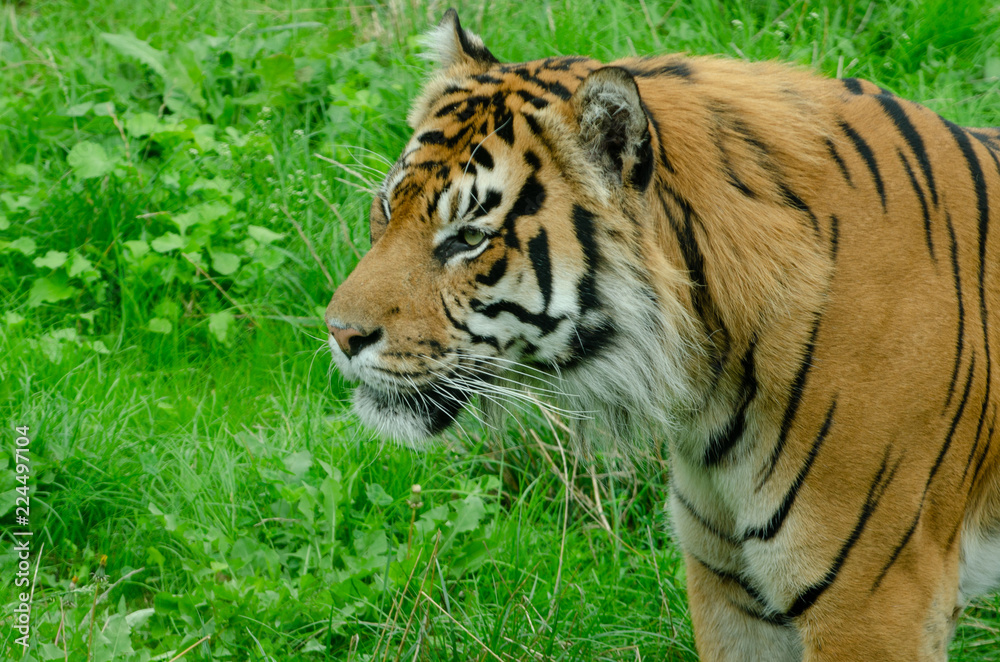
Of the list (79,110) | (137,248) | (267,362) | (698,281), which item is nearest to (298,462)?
(267,362)

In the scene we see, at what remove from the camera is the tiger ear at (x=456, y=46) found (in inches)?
107

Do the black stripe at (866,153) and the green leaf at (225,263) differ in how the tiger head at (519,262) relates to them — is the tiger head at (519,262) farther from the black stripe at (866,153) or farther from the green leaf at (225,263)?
the green leaf at (225,263)

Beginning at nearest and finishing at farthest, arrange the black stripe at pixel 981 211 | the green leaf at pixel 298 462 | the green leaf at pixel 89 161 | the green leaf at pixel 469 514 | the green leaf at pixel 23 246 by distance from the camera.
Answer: the black stripe at pixel 981 211, the green leaf at pixel 469 514, the green leaf at pixel 298 462, the green leaf at pixel 23 246, the green leaf at pixel 89 161

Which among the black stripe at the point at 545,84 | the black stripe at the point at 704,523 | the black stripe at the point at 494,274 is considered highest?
the black stripe at the point at 545,84

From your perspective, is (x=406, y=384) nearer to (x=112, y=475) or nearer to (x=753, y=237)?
(x=753, y=237)

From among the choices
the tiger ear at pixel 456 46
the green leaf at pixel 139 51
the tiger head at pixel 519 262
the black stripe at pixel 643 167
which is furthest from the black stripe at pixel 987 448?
the green leaf at pixel 139 51

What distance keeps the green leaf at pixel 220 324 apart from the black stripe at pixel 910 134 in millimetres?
2547

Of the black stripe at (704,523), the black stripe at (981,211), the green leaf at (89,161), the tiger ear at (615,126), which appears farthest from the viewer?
the green leaf at (89,161)

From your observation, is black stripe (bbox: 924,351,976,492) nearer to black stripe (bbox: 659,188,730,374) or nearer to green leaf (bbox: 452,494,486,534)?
black stripe (bbox: 659,188,730,374)

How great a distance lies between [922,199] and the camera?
235 cm

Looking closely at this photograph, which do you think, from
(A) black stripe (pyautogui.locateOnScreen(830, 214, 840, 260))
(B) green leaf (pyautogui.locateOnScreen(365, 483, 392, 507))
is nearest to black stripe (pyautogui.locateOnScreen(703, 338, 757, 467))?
(A) black stripe (pyautogui.locateOnScreen(830, 214, 840, 260))

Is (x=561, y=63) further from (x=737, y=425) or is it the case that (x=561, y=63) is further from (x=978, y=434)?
(x=978, y=434)

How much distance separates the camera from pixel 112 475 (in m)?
3.29

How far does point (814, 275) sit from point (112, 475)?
2.26 m
